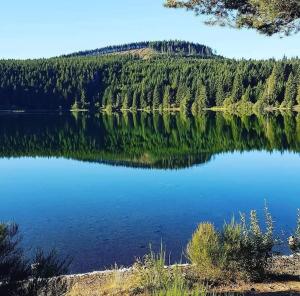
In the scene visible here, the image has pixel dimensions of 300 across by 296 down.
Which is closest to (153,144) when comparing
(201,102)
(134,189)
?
(134,189)

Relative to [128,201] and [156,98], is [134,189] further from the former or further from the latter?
[156,98]

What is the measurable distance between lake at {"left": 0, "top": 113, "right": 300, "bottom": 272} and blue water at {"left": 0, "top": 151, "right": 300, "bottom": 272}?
61 mm

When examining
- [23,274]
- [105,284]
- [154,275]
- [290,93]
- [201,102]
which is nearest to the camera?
[23,274]

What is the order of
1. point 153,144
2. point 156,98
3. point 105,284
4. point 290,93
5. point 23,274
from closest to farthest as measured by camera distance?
1. point 23,274
2. point 105,284
3. point 153,144
4. point 290,93
5. point 156,98

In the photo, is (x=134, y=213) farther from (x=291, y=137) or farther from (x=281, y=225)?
(x=291, y=137)

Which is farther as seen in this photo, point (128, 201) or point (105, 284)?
point (128, 201)

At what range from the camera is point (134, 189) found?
39406mm

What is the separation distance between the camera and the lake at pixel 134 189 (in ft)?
82.1

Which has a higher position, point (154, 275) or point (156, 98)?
point (156, 98)

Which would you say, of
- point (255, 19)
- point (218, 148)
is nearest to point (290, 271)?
point (255, 19)

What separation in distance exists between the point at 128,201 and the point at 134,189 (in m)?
4.84

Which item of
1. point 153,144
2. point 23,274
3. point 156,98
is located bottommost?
point 153,144

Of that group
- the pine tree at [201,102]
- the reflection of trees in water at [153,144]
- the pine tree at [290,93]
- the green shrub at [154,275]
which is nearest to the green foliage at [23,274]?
the green shrub at [154,275]

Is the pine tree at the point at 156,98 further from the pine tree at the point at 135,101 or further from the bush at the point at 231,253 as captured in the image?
the bush at the point at 231,253
